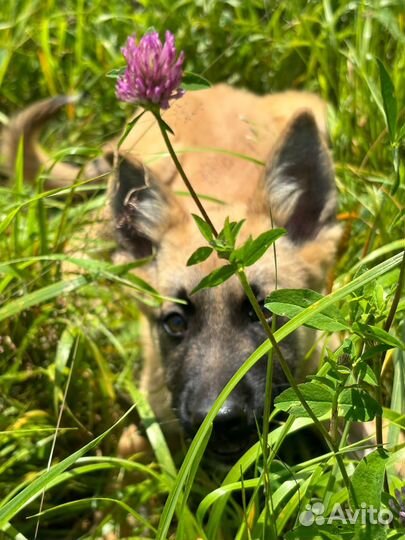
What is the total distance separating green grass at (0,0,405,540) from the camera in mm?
1999

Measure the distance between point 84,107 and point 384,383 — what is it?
271 cm

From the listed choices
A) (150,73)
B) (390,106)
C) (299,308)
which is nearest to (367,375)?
(299,308)

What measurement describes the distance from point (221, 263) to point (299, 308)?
1.24m

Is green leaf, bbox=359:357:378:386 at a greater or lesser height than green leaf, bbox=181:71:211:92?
lesser

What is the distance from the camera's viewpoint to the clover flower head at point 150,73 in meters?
1.53

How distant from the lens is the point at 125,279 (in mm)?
2797

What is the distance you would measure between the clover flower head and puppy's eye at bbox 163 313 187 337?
1.55 metres

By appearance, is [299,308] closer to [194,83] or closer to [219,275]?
[219,275]

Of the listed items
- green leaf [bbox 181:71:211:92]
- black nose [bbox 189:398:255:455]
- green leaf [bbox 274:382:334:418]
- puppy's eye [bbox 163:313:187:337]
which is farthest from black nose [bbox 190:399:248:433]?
green leaf [bbox 181:71:211:92]

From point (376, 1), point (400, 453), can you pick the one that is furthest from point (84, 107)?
point (400, 453)

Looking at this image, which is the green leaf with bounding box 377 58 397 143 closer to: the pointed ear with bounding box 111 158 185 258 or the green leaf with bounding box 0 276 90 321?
the green leaf with bounding box 0 276 90 321

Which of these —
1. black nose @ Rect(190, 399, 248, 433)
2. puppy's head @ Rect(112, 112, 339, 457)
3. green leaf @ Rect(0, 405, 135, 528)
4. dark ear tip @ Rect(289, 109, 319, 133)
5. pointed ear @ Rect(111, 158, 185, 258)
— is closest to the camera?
green leaf @ Rect(0, 405, 135, 528)

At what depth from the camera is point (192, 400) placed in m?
2.71

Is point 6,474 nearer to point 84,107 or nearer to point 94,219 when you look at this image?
point 94,219
